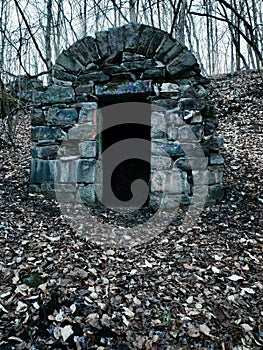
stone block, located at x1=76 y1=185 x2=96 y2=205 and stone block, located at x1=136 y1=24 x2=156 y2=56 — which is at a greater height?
stone block, located at x1=136 y1=24 x2=156 y2=56

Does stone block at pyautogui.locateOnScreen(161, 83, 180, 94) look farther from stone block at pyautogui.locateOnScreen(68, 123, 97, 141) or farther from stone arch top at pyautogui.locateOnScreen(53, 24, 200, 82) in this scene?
stone block at pyautogui.locateOnScreen(68, 123, 97, 141)

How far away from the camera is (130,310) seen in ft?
7.43

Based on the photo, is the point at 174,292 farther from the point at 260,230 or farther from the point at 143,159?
the point at 143,159

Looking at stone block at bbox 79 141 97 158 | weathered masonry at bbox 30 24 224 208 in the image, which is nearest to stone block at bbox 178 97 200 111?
weathered masonry at bbox 30 24 224 208

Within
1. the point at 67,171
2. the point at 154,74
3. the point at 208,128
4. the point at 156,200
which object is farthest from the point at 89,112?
the point at 208,128

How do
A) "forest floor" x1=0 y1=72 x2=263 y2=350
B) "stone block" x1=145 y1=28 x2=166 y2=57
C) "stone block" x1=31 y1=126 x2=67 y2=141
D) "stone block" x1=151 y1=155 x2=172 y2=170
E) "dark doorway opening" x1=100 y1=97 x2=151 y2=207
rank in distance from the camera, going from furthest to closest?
"dark doorway opening" x1=100 y1=97 x2=151 y2=207 → "stone block" x1=31 y1=126 x2=67 y2=141 → "stone block" x1=151 y1=155 x2=172 y2=170 → "stone block" x1=145 y1=28 x2=166 y2=57 → "forest floor" x1=0 y1=72 x2=263 y2=350

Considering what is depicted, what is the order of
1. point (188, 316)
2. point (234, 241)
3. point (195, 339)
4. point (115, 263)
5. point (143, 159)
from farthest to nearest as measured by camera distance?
point (143, 159) < point (234, 241) < point (115, 263) < point (188, 316) < point (195, 339)

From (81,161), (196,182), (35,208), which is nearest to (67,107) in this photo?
(81,161)

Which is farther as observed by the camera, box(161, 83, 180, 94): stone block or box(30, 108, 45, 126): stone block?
box(30, 108, 45, 126): stone block

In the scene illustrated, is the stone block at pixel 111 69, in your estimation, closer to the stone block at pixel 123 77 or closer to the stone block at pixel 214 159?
the stone block at pixel 123 77

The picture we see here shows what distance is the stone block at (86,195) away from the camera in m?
4.00

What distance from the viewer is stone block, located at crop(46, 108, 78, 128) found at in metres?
4.04

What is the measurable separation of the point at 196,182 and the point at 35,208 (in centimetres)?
198

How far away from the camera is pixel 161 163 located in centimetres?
396
